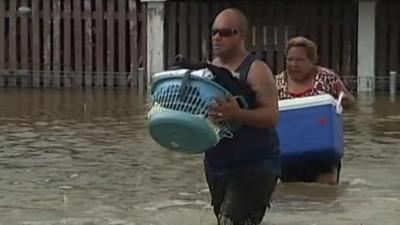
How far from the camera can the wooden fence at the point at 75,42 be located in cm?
2511

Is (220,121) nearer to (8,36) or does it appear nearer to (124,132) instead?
(124,132)

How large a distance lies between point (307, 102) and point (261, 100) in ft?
9.32

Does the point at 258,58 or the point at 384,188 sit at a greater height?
the point at 258,58

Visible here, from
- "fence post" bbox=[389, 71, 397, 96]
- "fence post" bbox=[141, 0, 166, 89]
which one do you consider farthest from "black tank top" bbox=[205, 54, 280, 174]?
"fence post" bbox=[141, 0, 166, 89]

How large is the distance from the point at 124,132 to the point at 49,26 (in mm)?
10818

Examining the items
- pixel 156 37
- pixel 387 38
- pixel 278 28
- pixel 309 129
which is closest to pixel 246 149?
pixel 309 129

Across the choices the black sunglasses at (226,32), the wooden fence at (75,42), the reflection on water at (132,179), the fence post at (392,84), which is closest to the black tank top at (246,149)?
the black sunglasses at (226,32)

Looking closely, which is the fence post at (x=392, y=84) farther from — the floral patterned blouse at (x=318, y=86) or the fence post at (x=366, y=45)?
the floral patterned blouse at (x=318, y=86)

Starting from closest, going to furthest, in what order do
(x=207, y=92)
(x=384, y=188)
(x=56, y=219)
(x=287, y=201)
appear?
(x=207, y=92), (x=56, y=219), (x=287, y=201), (x=384, y=188)

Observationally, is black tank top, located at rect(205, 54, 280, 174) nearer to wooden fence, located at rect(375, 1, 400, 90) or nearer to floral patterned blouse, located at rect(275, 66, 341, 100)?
floral patterned blouse, located at rect(275, 66, 341, 100)

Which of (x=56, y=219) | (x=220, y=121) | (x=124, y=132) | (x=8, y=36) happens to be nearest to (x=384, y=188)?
(x=56, y=219)

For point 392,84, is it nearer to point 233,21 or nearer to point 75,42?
point 75,42

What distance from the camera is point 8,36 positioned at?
2559cm

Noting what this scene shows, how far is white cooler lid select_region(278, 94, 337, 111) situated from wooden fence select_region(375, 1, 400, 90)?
15.7m
